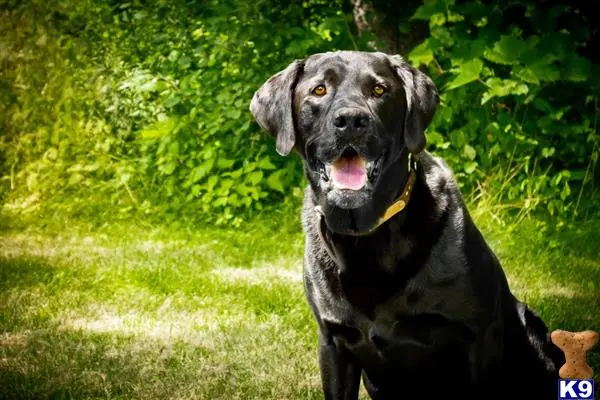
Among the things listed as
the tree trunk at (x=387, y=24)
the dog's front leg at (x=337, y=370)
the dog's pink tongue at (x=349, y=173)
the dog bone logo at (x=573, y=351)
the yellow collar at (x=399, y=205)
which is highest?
the dog's pink tongue at (x=349, y=173)

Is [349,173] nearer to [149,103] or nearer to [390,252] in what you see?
[390,252]

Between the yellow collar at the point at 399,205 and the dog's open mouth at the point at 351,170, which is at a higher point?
the dog's open mouth at the point at 351,170

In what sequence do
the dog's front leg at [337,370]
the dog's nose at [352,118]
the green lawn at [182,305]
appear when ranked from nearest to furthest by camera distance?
the dog's nose at [352,118] < the dog's front leg at [337,370] < the green lawn at [182,305]

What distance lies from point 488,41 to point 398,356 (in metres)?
3.74

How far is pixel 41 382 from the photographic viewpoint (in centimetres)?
357

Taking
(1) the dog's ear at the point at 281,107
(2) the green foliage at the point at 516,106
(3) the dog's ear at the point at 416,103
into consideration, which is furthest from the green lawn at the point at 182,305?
(3) the dog's ear at the point at 416,103

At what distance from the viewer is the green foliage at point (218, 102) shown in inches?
239

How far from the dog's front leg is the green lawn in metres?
0.44

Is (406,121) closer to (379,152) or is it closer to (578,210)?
(379,152)

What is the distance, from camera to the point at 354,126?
273 cm

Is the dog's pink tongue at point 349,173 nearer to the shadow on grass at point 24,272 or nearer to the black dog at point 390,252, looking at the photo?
the black dog at point 390,252

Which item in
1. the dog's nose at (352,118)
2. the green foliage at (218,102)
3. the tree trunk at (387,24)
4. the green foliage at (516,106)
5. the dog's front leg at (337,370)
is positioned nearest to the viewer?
the dog's nose at (352,118)

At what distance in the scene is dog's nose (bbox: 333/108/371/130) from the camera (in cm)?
272

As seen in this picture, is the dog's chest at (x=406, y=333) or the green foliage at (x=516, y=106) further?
the green foliage at (x=516, y=106)
